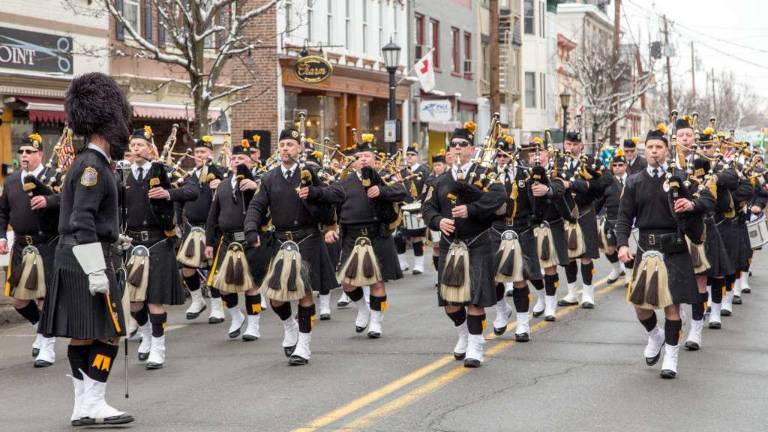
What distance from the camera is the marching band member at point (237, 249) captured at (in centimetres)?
1251

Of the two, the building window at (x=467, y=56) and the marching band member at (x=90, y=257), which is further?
the building window at (x=467, y=56)

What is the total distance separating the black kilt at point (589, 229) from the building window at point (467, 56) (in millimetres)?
33557

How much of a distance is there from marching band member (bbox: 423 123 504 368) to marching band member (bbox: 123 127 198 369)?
8.34 ft

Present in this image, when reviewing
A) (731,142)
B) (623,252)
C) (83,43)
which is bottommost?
(623,252)

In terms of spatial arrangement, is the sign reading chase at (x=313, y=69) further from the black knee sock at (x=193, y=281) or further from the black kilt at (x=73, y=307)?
the black kilt at (x=73, y=307)

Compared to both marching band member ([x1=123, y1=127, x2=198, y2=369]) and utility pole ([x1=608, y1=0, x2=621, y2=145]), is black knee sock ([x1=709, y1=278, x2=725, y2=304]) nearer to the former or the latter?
marching band member ([x1=123, y1=127, x2=198, y2=369])

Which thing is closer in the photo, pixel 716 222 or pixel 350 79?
pixel 716 222

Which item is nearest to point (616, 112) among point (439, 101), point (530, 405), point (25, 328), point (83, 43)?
point (439, 101)

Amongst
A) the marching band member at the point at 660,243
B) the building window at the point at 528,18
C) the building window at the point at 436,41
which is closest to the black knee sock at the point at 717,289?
the marching band member at the point at 660,243


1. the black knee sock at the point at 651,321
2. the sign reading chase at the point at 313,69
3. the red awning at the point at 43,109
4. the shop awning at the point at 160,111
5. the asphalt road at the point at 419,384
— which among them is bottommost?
the asphalt road at the point at 419,384

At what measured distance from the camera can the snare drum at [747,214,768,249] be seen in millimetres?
15609

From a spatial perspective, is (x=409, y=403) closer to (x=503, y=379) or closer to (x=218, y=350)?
(x=503, y=379)

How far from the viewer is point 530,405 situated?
9.00 m

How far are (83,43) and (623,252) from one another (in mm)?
16985
